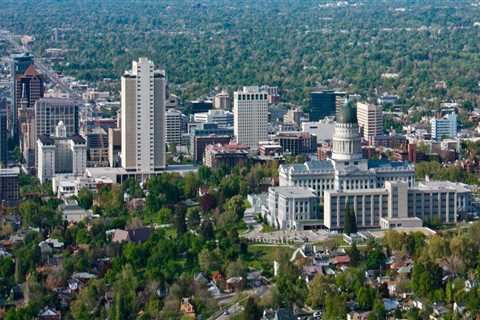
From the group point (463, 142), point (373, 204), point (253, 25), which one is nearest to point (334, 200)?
point (373, 204)

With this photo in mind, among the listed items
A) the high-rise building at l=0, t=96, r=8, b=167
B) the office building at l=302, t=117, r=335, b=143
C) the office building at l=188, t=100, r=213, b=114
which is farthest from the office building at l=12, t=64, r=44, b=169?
the office building at l=302, t=117, r=335, b=143

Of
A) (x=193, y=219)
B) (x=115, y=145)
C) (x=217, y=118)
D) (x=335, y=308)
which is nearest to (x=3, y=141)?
(x=115, y=145)

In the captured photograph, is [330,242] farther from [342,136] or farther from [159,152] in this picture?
[159,152]

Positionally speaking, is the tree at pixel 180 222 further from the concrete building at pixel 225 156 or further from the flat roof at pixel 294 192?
the concrete building at pixel 225 156

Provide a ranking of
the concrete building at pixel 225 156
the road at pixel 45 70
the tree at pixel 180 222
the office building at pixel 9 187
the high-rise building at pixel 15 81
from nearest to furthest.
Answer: the tree at pixel 180 222
the office building at pixel 9 187
the concrete building at pixel 225 156
the high-rise building at pixel 15 81
the road at pixel 45 70

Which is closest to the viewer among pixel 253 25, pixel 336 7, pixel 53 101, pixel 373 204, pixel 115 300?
pixel 115 300

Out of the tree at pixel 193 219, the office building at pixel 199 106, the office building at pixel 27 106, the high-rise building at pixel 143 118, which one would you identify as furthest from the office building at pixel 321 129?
the tree at pixel 193 219

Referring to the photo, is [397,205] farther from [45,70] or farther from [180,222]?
[45,70]
